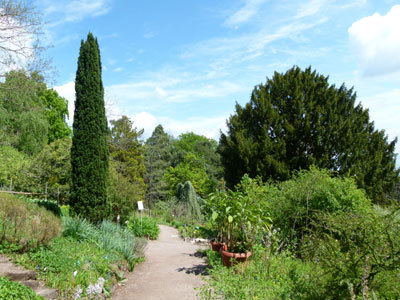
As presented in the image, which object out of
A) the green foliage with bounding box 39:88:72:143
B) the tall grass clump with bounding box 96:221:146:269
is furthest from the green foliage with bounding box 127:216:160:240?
the green foliage with bounding box 39:88:72:143

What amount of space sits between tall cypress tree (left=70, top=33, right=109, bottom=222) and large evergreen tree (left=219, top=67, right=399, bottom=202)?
7314 mm

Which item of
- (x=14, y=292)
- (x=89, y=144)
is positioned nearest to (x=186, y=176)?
(x=89, y=144)

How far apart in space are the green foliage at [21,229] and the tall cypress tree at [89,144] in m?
2.34

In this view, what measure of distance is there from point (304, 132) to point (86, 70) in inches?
393

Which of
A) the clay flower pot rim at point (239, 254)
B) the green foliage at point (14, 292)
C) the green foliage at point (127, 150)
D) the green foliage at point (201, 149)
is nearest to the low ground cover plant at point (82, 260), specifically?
the green foliage at point (14, 292)

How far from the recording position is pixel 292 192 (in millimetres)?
7285

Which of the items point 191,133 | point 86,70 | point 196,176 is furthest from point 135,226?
point 191,133

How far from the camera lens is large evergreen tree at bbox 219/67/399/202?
13500 mm

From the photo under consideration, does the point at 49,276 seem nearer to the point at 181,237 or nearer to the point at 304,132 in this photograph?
the point at 181,237

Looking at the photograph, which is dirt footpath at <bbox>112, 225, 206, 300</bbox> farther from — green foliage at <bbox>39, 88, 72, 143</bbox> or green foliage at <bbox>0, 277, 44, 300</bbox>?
green foliage at <bbox>39, 88, 72, 143</bbox>

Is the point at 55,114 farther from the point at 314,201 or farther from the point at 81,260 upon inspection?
the point at 314,201

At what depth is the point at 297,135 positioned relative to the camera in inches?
550

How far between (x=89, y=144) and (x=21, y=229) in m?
3.57

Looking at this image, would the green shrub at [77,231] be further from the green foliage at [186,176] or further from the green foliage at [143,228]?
the green foliage at [186,176]
